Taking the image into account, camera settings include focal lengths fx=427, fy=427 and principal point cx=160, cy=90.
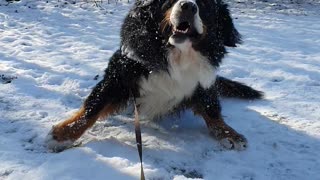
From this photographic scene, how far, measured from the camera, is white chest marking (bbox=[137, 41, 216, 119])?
334 cm

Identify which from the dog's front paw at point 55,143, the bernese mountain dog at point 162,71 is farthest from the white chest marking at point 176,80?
the dog's front paw at point 55,143

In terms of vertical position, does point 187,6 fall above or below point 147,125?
above

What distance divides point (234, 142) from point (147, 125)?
0.80 m

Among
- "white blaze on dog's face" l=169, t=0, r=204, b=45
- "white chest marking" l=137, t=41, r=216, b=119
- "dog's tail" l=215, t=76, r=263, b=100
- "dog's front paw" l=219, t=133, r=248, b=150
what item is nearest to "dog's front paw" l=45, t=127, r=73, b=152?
"white chest marking" l=137, t=41, r=216, b=119

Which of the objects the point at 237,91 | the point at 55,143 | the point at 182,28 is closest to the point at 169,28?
the point at 182,28

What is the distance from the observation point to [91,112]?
3.36m

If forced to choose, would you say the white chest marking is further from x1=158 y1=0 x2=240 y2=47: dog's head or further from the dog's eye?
the dog's eye

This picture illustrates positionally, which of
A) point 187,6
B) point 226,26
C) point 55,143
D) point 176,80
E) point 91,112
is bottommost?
point 55,143

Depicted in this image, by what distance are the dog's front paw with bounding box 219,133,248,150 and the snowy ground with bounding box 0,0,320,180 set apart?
0.07 metres

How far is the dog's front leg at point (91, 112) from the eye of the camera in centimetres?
317

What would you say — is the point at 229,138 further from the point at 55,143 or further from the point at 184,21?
the point at 55,143

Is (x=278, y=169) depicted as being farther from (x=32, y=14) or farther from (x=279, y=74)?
(x=32, y=14)

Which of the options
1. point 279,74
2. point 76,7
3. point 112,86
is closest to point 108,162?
point 112,86

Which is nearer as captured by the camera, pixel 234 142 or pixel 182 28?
pixel 182 28
